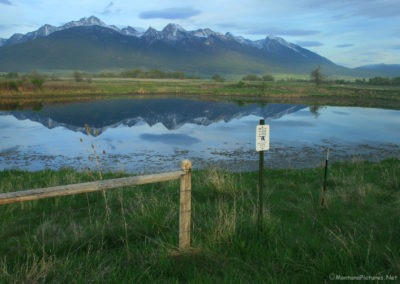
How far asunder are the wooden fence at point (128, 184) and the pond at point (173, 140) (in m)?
5.08

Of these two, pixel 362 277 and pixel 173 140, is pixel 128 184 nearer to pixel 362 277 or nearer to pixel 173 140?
pixel 362 277

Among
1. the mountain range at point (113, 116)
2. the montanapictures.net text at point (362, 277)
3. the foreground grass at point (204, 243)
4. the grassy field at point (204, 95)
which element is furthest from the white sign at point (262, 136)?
the grassy field at point (204, 95)

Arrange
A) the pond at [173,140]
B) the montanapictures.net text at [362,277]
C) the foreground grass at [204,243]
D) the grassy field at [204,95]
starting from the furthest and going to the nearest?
the grassy field at [204,95] < the pond at [173,140] < the foreground grass at [204,243] < the montanapictures.net text at [362,277]

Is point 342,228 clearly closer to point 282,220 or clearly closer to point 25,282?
point 282,220

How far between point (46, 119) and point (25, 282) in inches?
1337

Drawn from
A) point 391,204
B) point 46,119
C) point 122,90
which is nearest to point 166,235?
point 391,204

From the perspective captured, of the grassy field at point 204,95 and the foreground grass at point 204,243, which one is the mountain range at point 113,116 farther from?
the foreground grass at point 204,243

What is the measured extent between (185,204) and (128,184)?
888 mm

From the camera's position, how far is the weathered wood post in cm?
501

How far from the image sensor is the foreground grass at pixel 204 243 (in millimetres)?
4723

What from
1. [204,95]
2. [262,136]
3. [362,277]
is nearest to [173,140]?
[262,136]

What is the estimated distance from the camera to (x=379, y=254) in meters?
5.23

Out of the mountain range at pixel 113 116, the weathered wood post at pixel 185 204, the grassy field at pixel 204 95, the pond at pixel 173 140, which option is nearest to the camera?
the weathered wood post at pixel 185 204

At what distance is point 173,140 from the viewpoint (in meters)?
25.0
